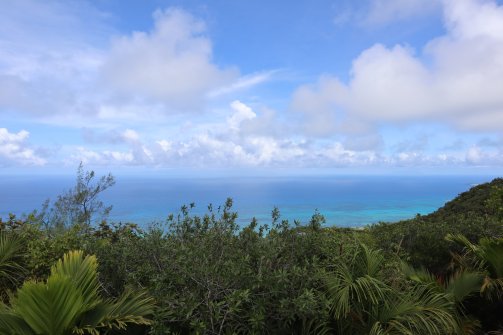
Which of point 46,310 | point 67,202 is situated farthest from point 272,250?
point 67,202

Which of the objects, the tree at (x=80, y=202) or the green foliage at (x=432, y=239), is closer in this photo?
the green foliage at (x=432, y=239)

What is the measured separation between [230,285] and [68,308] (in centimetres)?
141

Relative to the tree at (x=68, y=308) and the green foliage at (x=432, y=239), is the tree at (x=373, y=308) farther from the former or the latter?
the green foliage at (x=432, y=239)

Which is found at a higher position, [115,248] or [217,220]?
[217,220]

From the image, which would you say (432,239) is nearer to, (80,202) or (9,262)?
(9,262)

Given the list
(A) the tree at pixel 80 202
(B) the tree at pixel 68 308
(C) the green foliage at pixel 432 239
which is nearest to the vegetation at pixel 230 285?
(B) the tree at pixel 68 308

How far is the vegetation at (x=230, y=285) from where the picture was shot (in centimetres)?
336

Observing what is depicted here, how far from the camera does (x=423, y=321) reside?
4.06 metres

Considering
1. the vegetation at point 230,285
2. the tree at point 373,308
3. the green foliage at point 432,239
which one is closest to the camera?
the vegetation at point 230,285

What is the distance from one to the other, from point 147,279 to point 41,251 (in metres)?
2.16

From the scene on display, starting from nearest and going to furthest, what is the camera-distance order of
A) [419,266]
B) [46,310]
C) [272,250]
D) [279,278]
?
1. [46,310]
2. [279,278]
3. [272,250]
4. [419,266]

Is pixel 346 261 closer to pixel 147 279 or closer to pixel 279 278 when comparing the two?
pixel 279 278

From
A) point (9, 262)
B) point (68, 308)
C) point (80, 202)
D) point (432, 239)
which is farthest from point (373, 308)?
point (80, 202)

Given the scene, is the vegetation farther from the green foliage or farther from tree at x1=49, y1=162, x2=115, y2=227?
tree at x1=49, y1=162, x2=115, y2=227
